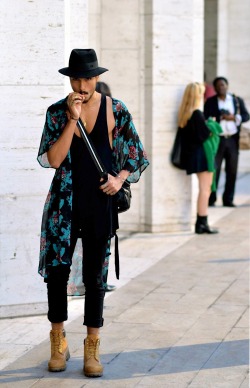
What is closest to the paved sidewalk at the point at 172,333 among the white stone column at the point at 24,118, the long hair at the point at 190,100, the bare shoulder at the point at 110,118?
the white stone column at the point at 24,118

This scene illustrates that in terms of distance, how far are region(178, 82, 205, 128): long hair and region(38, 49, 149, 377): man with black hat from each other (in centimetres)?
524

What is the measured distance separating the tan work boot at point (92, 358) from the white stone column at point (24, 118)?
148 centimetres

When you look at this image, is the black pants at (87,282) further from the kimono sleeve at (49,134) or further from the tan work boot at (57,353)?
the kimono sleeve at (49,134)

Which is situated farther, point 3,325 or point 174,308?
point 174,308

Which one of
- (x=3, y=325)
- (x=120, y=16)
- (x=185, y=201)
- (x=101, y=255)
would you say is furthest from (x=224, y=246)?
(x=101, y=255)

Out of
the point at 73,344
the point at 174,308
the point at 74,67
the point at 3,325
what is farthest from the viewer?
the point at 174,308

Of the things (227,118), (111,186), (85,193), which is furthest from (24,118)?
(227,118)

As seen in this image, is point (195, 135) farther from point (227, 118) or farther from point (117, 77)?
point (227, 118)

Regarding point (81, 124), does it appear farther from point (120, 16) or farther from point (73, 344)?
point (120, 16)

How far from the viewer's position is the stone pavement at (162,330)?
650 cm

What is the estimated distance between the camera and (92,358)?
6516mm

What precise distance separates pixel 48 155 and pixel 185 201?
587cm

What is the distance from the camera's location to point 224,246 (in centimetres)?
1127

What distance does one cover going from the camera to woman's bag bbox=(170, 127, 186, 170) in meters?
11.9
